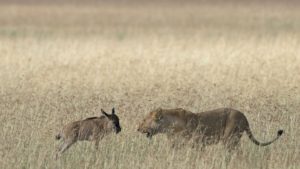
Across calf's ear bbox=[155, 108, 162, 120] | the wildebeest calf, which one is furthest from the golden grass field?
calf's ear bbox=[155, 108, 162, 120]

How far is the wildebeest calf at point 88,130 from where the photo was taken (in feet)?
28.6

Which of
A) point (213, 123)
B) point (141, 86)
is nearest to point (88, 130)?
point (213, 123)

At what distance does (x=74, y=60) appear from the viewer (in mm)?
18484

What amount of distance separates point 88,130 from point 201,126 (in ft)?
3.60

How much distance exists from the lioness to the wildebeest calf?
44cm

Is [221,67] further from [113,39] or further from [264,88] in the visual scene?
[113,39]

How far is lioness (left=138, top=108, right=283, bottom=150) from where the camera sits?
8.58 meters

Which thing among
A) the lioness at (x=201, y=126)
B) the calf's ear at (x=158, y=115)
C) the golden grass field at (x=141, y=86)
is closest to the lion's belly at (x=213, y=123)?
the lioness at (x=201, y=126)

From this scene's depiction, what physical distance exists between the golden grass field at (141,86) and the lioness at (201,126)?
0.13 meters

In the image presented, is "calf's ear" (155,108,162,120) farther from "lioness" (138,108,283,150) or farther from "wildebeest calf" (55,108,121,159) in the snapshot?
"wildebeest calf" (55,108,121,159)

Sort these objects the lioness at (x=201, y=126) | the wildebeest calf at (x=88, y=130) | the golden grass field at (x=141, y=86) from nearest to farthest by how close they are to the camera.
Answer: the golden grass field at (x=141, y=86), the lioness at (x=201, y=126), the wildebeest calf at (x=88, y=130)

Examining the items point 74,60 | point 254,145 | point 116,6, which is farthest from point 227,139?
point 116,6

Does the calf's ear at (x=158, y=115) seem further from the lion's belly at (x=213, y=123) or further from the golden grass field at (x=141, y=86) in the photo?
the lion's belly at (x=213, y=123)

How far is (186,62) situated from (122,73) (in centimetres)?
234
